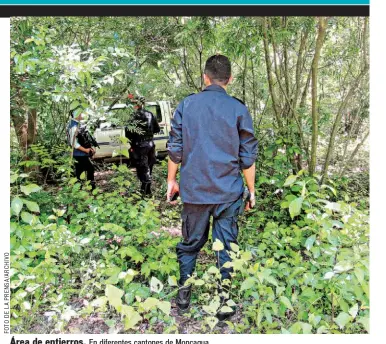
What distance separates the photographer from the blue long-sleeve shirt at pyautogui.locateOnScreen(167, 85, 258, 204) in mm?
2414

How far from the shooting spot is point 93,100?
3.29 meters

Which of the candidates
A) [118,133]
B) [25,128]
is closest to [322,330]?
[25,128]

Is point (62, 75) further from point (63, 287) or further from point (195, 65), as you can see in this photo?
point (195, 65)

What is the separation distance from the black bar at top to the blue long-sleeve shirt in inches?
25.0

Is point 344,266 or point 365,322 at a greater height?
point 344,266

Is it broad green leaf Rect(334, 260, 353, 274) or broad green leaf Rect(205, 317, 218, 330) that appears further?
broad green leaf Rect(205, 317, 218, 330)

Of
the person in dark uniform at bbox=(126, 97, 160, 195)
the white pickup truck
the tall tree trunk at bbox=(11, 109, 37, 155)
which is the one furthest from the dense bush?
Answer: the white pickup truck

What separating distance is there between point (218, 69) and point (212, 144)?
1.69 ft

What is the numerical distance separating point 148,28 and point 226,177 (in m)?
2.52

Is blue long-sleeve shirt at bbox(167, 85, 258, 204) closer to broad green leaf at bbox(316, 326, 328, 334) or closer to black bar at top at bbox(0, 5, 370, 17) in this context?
black bar at top at bbox(0, 5, 370, 17)

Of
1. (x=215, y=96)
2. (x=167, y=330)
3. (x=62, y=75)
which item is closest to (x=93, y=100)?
(x=62, y=75)

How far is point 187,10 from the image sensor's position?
193 cm

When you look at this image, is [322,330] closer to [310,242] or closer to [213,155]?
[310,242]

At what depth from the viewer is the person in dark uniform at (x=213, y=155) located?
7.93 ft
